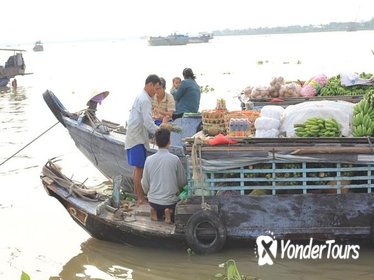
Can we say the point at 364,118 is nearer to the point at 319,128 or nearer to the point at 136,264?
the point at 319,128

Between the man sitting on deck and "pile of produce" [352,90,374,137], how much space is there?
1737 millimetres

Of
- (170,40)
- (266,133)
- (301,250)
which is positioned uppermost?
(170,40)

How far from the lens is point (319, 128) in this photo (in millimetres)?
5293

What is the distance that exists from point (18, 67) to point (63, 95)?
4.29 m

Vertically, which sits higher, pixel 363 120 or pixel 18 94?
pixel 363 120

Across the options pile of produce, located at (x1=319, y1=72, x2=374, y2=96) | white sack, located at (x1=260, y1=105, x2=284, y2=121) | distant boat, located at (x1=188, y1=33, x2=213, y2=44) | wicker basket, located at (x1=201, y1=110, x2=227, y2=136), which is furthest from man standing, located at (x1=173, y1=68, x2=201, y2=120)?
distant boat, located at (x1=188, y1=33, x2=213, y2=44)

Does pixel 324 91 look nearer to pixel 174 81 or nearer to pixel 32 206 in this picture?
pixel 174 81

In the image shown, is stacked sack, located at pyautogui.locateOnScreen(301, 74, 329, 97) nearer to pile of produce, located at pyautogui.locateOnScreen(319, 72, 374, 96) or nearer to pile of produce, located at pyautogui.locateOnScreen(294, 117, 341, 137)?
Answer: pile of produce, located at pyautogui.locateOnScreen(319, 72, 374, 96)

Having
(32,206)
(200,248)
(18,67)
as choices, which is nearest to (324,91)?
(200,248)

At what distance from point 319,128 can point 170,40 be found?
9785cm

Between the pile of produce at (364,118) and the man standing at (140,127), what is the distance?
2.02 m

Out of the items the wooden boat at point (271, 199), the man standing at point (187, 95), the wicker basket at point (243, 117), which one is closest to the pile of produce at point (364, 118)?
the wooden boat at point (271, 199)

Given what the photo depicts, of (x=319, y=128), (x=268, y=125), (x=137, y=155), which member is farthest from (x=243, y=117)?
(x=137, y=155)

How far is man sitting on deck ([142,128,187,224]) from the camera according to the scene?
5.37 m
